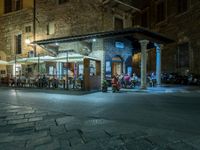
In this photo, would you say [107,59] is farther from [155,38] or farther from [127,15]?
[127,15]

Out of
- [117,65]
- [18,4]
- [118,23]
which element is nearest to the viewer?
[117,65]

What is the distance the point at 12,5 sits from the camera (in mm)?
24953

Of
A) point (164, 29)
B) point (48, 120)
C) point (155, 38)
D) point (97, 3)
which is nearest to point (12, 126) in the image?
point (48, 120)

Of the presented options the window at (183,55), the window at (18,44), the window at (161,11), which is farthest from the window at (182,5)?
the window at (18,44)

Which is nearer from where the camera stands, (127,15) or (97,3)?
(97,3)

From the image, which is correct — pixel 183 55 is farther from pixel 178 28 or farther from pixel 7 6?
pixel 7 6

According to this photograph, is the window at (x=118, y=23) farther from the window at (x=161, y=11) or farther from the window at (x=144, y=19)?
the window at (x=144, y=19)

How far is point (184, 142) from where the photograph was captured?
181 inches

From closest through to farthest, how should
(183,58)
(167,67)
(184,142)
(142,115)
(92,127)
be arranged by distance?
(184,142), (92,127), (142,115), (183,58), (167,67)

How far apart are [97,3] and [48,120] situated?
563 inches

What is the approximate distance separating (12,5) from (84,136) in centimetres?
2346

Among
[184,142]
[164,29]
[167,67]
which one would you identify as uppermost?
[164,29]

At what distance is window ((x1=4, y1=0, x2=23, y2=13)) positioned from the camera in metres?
24.5

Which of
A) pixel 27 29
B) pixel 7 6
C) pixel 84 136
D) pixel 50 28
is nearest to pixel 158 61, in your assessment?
pixel 50 28
